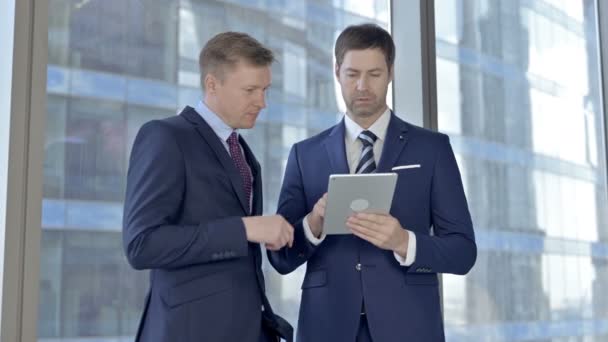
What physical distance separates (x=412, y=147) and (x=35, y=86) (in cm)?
103

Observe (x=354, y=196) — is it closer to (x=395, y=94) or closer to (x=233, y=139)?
(x=233, y=139)

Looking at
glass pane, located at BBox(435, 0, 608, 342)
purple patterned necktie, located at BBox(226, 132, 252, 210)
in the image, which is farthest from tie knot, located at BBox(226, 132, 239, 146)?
glass pane, located at BBox(435, 0, 608, 342)

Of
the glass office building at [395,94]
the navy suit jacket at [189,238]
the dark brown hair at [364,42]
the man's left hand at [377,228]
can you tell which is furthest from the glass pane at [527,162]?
the navy suit jacket at [189,238]

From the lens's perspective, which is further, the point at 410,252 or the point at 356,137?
the point at 356,137

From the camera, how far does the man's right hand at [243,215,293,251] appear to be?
1801mm

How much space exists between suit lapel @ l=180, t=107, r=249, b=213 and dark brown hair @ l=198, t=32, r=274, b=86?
0.47 ft

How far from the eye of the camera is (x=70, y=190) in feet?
6.91

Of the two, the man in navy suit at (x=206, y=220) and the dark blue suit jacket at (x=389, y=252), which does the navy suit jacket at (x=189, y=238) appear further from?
the dark blue suit jacket at (x=389, y=252)

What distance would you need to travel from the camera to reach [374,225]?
78.6 inches

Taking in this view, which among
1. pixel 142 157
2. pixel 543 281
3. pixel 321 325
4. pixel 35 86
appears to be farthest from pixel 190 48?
pixel 543 281

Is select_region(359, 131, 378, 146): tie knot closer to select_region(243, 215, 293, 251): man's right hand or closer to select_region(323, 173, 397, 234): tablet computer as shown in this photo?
select_region(323, 173, 397, 234): tablet computer

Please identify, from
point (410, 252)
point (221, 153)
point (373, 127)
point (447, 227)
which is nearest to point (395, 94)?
point (373, 127)

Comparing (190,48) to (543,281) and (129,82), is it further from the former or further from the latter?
(543,281)

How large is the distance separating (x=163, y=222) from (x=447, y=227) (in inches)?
32.9
